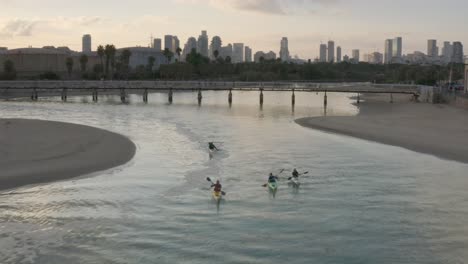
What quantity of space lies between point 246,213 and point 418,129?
28.9 m

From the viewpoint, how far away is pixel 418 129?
43938 millimetres

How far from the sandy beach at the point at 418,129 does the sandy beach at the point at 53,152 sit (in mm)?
18340

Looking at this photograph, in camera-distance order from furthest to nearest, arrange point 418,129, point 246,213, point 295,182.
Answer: point 418,129
point 295,182
point 246,213

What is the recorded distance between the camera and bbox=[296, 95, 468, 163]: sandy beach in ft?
112

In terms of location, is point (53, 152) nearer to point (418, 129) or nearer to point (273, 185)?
point (273, 185)

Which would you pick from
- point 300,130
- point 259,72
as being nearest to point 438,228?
point 300,130

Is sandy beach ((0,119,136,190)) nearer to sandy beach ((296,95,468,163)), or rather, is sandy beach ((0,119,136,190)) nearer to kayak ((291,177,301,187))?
kayak ((291,177,301,187))

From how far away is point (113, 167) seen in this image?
1088 inches

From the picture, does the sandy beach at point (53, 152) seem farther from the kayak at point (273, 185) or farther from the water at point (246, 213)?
the kayak at point (273, 185)

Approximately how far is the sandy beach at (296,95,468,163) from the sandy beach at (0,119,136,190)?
722 inches

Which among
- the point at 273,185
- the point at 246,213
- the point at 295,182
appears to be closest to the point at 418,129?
the point at 295,182

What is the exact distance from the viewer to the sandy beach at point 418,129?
34.3 meters

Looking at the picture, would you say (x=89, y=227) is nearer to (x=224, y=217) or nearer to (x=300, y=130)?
(x=224, y=217)

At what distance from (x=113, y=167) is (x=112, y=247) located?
492 inches
